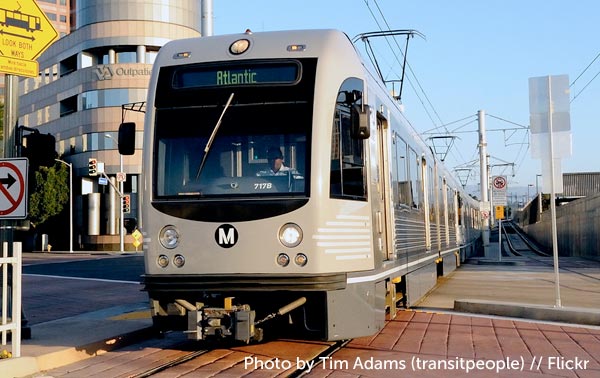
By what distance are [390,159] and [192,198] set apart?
3.27m

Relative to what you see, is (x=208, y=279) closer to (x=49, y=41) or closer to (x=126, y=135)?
(x=126, y=135)

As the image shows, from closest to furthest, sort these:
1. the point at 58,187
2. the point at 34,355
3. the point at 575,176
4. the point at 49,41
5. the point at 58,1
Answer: the point at 34,355 → the point at 49,41 → the point at 58,187 → the point at 575,176 → the point at 58,1

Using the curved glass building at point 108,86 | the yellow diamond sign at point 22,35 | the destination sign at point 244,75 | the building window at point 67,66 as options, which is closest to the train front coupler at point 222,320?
the destination sign at point 244,75

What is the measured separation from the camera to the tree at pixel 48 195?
2406 inches

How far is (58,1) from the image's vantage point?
115062 mm

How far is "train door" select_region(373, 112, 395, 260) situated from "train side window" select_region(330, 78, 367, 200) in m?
0.50

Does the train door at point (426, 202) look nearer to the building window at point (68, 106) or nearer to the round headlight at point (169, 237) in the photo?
the round headlight at point (169, 237)

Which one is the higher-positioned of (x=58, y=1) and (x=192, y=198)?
(x=58, y=1)

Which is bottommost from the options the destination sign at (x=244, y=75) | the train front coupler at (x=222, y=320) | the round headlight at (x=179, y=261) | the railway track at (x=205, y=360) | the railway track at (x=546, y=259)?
the railway track at (x=546, y=259)

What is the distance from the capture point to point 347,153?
8.08m

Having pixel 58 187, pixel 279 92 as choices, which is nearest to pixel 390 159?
pixel 279 92

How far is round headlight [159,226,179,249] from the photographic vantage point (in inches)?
308

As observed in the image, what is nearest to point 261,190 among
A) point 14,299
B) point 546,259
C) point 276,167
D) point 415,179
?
point 276,167

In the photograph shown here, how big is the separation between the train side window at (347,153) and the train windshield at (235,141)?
0.35 m
